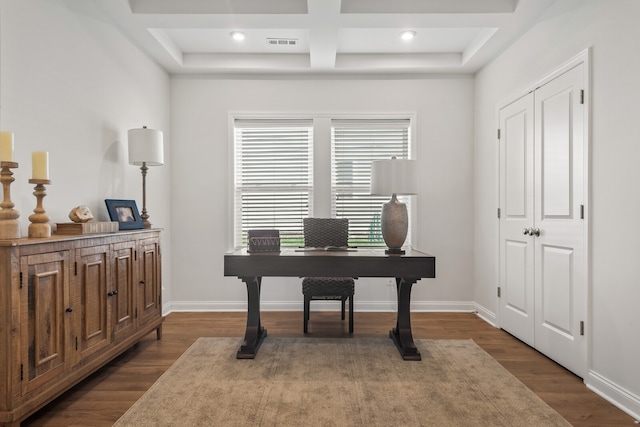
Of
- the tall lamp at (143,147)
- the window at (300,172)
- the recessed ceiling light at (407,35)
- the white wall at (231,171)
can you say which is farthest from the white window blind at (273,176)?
the recessed ceiling light at (407,35)

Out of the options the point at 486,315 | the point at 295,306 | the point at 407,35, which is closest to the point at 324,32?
the point at 407,35

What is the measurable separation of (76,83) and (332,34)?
214cm

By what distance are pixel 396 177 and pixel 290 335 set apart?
1.73 meters

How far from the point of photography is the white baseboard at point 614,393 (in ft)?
7.15

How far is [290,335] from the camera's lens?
3572 mm

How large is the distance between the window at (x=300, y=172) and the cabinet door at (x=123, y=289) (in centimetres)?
169

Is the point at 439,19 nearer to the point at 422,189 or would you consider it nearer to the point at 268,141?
the point at 422,189

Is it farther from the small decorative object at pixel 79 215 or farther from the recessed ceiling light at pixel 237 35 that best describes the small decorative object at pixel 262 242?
the recessed ceiling light at pixel 237 35

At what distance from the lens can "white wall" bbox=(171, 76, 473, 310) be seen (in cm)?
450

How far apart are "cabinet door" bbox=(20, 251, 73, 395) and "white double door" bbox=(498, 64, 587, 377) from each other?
3233mm

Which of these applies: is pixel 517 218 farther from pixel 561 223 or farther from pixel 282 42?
pixel 282 42

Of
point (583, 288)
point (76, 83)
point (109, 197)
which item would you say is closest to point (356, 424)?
point (583, 288)

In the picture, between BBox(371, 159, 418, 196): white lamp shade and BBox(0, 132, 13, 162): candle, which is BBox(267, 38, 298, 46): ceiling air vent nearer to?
BBox(371, 159, 418, 196): white lamp shade

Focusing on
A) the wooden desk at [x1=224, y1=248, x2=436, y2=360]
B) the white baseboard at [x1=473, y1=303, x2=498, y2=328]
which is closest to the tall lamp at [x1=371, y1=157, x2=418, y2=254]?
the wooden desk at [x1=224, y1=248, x2=436, y2=360]
